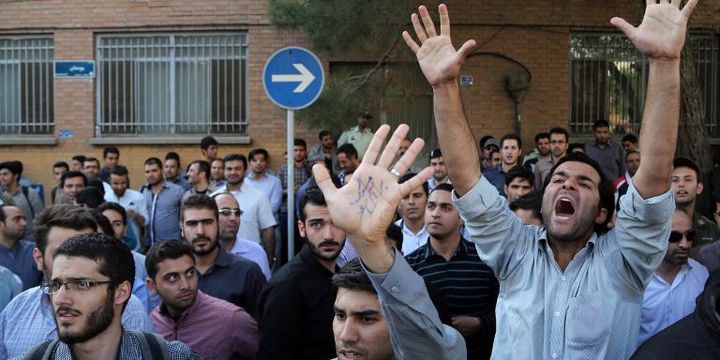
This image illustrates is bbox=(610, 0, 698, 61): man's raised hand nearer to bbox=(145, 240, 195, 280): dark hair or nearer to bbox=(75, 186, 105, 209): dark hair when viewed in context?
bbox=(145, 240, 195, 280): dark hair

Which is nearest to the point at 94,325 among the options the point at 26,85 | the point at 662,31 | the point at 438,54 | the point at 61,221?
the point at 61,221

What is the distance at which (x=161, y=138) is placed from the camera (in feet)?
47.1

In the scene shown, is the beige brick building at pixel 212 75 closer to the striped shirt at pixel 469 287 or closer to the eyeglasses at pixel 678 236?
the striped shirt at pixel 469 287

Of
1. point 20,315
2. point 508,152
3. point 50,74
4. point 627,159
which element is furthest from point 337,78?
point 20,315

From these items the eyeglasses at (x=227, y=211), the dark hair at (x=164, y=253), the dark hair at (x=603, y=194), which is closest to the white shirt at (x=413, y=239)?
the eyeglasses at (x=227, y=211)

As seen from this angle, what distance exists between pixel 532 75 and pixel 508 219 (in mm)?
10644

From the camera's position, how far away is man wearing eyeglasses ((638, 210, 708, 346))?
4.31m

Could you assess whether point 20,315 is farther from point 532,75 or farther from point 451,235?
point 532,75

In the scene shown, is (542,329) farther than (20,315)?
No

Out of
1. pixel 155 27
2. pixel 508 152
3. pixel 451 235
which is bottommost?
pixel 451 235

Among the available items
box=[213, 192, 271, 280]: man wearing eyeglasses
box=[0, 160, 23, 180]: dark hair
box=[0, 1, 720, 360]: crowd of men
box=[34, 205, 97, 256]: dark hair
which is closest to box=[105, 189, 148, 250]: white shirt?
box=[0, 160, 23, 180]: dark hair

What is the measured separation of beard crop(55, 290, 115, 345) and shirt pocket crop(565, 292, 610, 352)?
1.85m

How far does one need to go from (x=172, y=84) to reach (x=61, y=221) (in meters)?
10.2

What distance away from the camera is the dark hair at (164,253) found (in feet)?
15.4
